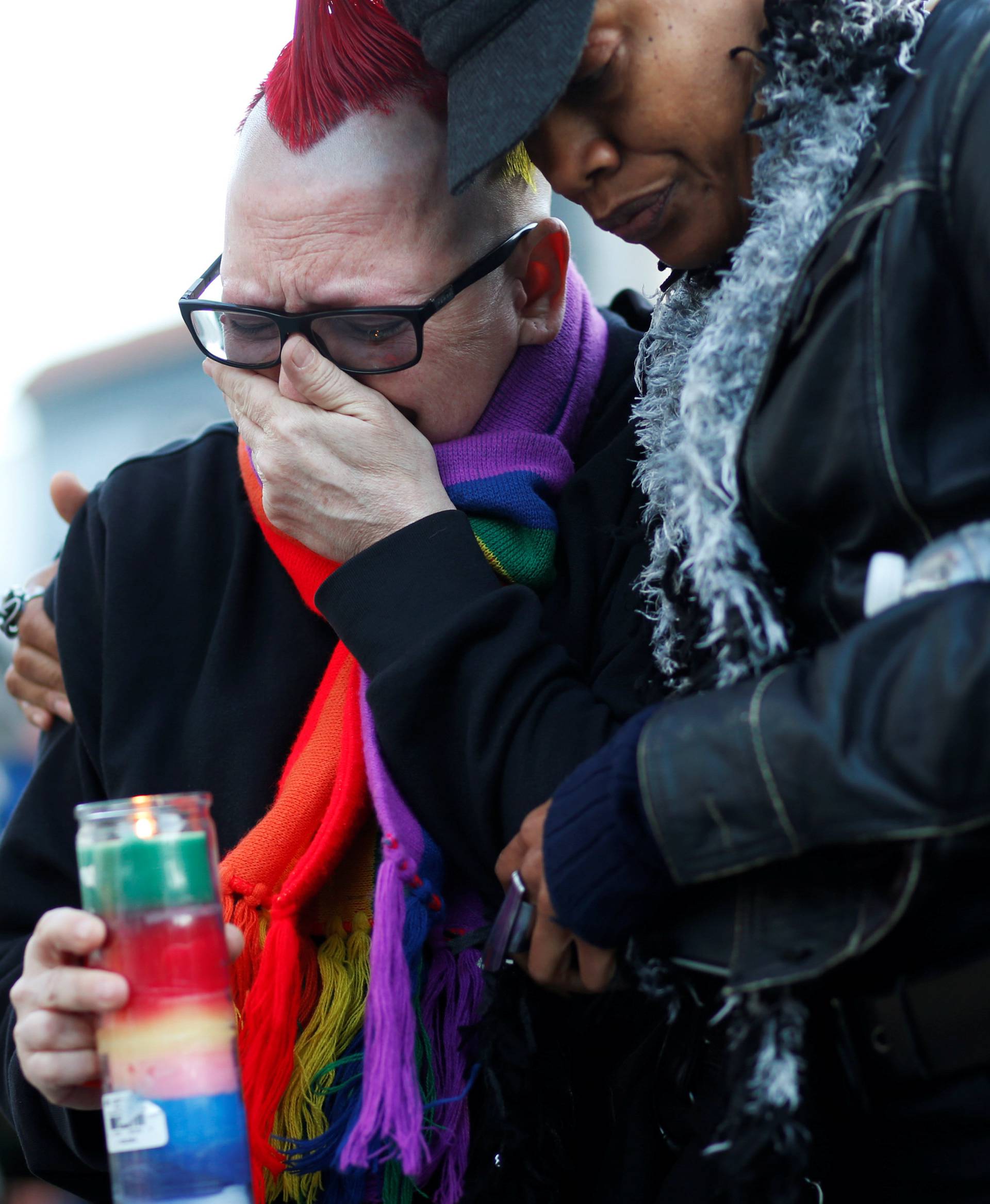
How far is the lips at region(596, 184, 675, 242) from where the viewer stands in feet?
4.33

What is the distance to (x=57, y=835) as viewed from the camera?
1.72 m

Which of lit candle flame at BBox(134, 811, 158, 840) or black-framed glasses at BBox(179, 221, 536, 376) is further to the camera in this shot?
black-framed glasses at BBox(179, 221, 536, 376)

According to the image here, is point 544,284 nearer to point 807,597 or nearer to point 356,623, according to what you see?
point 356,623

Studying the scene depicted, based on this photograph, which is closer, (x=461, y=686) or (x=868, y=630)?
(x=868, y=630)

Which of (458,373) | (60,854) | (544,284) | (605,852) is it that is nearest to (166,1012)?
(605,852)

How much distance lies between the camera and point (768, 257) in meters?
1.16

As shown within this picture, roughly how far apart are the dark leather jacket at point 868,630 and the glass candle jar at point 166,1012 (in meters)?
0.39

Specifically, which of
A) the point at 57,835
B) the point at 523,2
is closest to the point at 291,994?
the point at 57,835

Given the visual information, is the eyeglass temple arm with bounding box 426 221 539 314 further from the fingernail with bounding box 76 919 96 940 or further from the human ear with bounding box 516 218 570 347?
the fingernail with bounding box 76 919 96 940

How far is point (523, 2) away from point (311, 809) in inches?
37.7

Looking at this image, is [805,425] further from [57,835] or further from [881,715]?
[57,835]

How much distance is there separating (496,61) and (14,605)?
129 centimetres

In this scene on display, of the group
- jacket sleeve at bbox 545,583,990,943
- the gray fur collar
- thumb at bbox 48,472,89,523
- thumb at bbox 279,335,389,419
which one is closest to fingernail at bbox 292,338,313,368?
thumb at bbox 279,335,389,419

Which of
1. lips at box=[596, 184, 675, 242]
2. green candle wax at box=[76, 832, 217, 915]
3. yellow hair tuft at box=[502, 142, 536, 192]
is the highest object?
yellow hair tuft at box=[502, 142, 536, 192]
